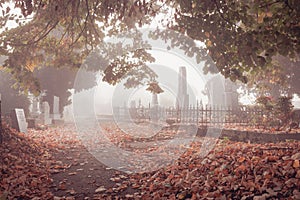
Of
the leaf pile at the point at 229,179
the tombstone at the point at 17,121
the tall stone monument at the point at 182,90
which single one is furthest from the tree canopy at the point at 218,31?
the tall stone monument at the point at 182,90

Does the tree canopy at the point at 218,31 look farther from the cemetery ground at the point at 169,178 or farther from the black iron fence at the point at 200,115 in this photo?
the black iron fence at the point at 200,115

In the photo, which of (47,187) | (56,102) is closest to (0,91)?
(56,102)

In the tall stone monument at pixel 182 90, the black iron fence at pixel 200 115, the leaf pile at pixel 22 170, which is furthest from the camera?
the tall stone monument at pixel 182 90

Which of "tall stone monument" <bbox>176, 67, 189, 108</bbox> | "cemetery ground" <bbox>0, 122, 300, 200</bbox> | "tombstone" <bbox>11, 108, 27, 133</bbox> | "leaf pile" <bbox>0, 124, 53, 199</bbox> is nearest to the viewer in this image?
"cemetery ground" <bbox>0, 122, 300, 200</bbox>

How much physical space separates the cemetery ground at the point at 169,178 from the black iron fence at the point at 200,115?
25.0 ft

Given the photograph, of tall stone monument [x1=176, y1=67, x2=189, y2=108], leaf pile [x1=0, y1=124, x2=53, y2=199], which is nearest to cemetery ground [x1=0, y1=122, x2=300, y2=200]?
leaf pile [x1=0, y1=124, x2=53, y2=199]

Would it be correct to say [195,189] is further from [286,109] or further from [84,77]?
[84,77]

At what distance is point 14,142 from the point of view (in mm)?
8023

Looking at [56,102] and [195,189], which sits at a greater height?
[56,102]

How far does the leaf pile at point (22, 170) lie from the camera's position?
4789 mm

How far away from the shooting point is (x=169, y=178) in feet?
17.3

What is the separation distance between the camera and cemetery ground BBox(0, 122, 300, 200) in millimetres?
3990

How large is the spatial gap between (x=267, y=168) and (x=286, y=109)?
8419mm

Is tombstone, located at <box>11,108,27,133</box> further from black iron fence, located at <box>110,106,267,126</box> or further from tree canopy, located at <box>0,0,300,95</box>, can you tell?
black iron fence, located at <box>110,106,267,126</box>
